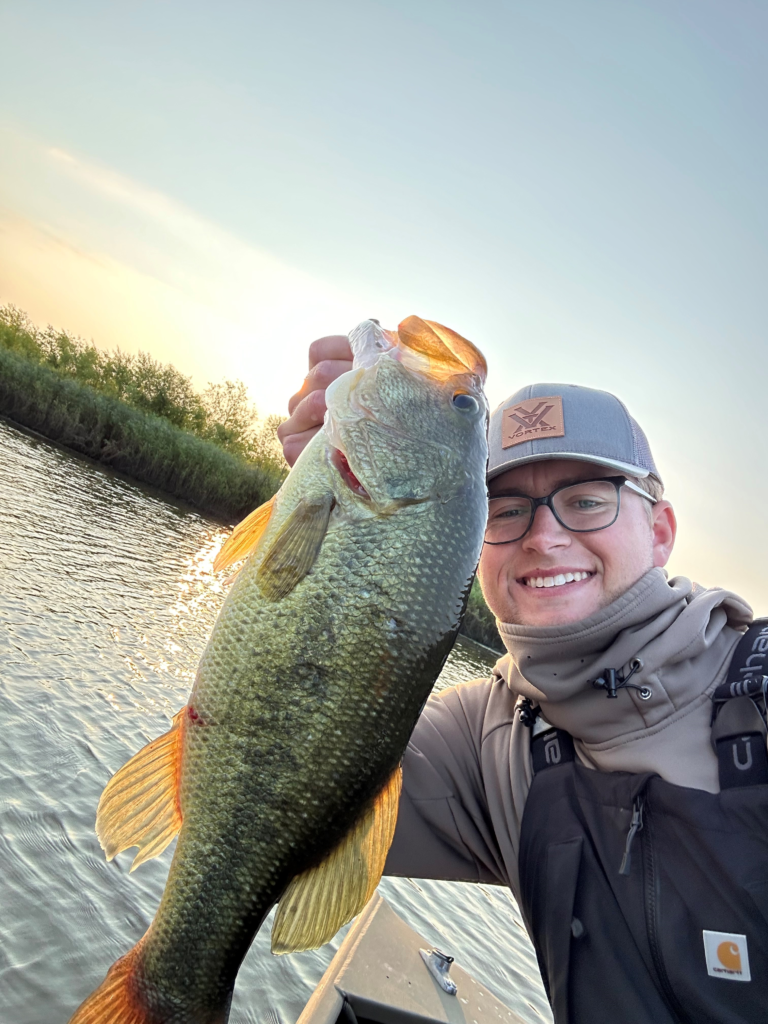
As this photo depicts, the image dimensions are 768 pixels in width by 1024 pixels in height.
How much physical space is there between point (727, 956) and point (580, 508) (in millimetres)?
1708

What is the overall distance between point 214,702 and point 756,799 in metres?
1.83

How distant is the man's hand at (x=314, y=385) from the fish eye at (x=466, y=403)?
1.44 feet

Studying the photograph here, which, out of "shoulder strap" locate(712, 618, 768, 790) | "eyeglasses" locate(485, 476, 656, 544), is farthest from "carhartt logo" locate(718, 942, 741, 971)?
"eyeglasses" locate(485, 476, 656, 544)

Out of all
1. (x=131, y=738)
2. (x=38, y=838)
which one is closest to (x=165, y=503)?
(x=131, y=738)

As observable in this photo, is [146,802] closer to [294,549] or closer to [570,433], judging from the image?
[294,549]

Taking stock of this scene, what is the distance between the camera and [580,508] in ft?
9.97

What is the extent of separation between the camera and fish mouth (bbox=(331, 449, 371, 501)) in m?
2.13

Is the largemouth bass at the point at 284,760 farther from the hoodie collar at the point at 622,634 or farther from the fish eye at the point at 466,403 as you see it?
the hoodie collar at the point at 622,634

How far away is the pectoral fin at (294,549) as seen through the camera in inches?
77.0

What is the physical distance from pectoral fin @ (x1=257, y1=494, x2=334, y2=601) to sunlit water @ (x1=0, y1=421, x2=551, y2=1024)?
432cm

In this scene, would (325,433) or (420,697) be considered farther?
(325,433)

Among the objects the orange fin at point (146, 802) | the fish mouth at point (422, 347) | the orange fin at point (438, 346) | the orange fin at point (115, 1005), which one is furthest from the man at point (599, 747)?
the orange fin at point (115, 1005)

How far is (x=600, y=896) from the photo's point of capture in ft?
8.11

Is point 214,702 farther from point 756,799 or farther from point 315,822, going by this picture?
point 756,799
